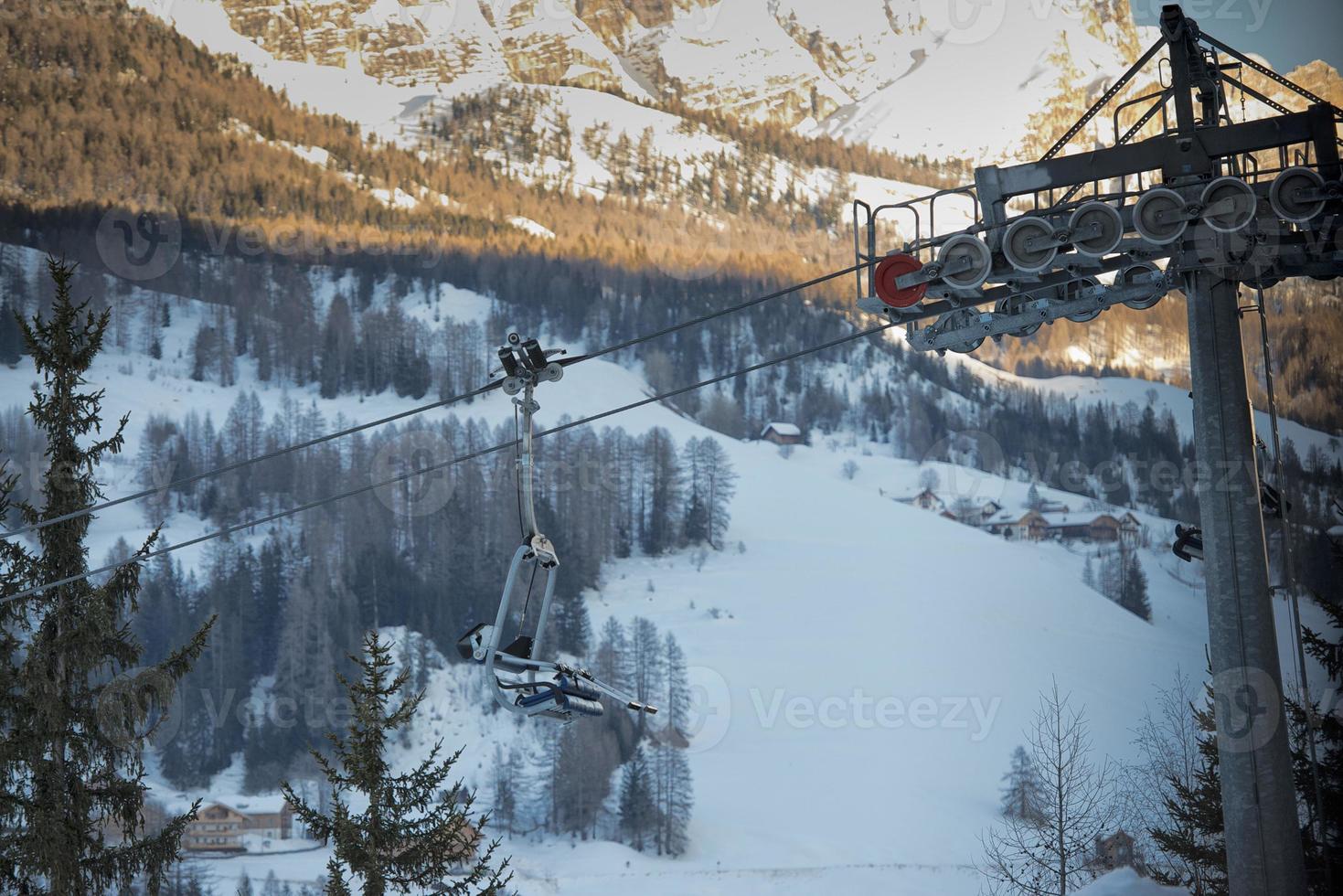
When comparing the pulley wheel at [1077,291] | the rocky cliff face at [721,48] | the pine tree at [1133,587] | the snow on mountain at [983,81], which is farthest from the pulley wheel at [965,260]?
the rocky cliff face at [721,48]

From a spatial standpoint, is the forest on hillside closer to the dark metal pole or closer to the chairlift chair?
the dark metal pole

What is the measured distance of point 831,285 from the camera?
326 ft

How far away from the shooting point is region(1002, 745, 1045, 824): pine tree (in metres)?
51.6

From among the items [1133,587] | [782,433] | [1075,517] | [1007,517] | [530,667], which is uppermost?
[782,433]

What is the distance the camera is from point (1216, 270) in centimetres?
707

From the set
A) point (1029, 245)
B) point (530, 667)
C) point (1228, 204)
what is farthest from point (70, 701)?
point (1228, 204)

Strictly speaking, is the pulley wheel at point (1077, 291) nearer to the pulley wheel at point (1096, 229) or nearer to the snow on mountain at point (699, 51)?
the pulley wheel at point (1096, 229)

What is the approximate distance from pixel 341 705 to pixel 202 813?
35.5 feet

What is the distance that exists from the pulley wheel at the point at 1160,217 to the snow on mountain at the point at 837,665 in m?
43.7

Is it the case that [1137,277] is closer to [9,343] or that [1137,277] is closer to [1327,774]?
[1327,774]

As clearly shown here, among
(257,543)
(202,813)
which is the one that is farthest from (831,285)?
(202,813)

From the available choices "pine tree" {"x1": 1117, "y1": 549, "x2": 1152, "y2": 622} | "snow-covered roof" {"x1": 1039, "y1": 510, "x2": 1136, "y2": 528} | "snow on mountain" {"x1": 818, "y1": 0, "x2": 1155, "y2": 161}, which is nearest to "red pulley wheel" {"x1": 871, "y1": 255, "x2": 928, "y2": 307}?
"pine tree" {"x1": 1117, "y1": 549, "x2": 1152, "y2": 622}

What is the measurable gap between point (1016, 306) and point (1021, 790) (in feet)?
158

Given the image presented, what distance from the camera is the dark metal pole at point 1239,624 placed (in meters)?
6.77
